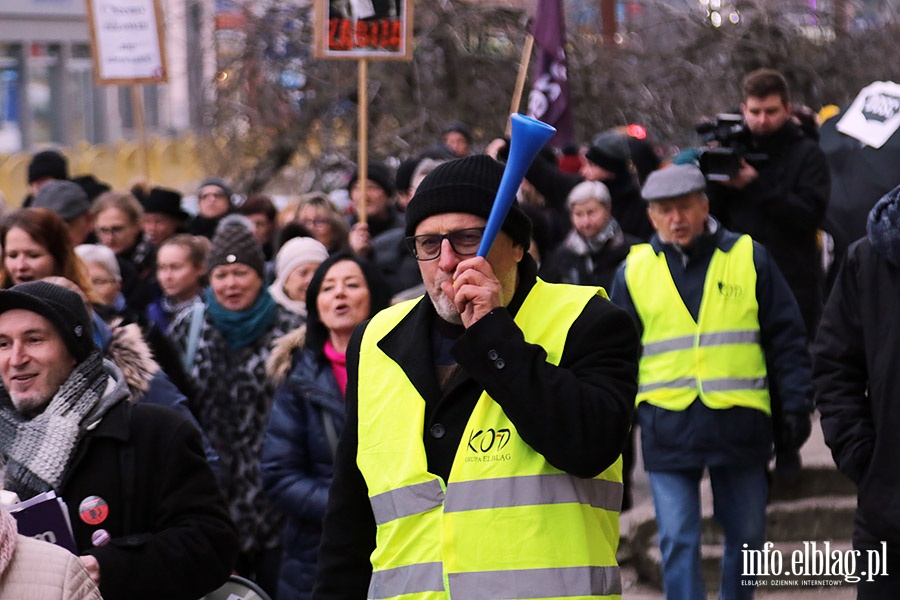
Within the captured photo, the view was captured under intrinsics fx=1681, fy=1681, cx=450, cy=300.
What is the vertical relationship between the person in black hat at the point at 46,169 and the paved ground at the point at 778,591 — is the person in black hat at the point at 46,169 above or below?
above

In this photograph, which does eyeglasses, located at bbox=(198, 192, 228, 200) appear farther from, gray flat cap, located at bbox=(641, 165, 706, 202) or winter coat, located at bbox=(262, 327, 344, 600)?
winter coat, located at bbox=(262, 327, 344, 600)

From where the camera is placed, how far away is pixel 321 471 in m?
5.91

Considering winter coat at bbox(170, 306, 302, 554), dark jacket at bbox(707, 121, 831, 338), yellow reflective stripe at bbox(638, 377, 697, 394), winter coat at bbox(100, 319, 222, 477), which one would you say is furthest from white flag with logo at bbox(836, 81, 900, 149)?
winter coat at bbox(100, 319, 222, 477)

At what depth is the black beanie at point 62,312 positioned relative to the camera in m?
4.30

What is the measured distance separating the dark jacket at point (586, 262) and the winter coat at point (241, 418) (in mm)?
2585

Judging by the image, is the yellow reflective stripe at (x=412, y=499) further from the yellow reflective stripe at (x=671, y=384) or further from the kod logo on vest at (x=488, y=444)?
the yellow reflective stripe at (x=671, y=384)

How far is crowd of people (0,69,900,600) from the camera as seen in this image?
11.7 feet

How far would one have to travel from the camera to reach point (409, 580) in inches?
143

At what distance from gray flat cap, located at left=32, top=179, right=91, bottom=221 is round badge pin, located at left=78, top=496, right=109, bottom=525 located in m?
5.02

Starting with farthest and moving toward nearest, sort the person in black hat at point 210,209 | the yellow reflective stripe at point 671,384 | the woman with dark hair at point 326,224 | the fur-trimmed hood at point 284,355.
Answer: the person in black hat at point 210,209
the woman with dark hair at point 326,224
the yellow reflective stripe at point 671,384
the fur-trimmed hood at point 284,355

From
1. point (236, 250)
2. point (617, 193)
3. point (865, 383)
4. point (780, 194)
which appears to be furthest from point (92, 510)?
point (617, 193)

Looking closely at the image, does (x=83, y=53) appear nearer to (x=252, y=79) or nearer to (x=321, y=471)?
(x=252, y=79)

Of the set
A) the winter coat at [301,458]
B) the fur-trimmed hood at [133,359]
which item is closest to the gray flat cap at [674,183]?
the winter coat at [301,458]

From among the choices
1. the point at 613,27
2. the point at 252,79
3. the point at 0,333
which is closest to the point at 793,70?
the point at 613,27
